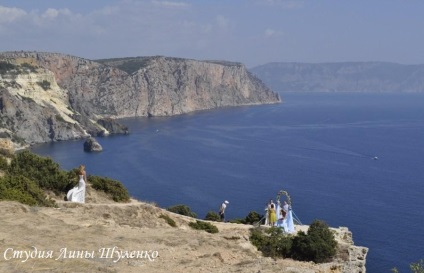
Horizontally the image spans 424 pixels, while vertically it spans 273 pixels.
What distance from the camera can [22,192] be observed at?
26000 mm

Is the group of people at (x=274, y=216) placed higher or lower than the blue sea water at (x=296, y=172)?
higher

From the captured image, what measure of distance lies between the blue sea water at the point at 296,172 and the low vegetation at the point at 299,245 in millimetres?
32478

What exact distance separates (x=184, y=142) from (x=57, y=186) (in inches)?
4875

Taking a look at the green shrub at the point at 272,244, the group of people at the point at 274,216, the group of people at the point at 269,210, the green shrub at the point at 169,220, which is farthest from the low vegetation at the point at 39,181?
the green shrub at the point at 272,244

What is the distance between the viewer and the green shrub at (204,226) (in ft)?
87.6

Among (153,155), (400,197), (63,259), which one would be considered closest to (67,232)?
(63,259)

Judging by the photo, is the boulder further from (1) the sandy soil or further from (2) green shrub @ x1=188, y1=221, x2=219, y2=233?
(1) the sandy soil

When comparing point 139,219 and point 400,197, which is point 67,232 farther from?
point 400,197

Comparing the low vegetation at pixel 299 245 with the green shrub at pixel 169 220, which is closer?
the low vegetation at pixel 299 245

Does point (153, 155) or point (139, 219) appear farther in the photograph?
point (153, 155)

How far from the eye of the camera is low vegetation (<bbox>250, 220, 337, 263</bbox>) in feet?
77.5

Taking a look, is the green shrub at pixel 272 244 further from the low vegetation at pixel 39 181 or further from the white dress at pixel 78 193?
the low vegetation at pixel 39 181

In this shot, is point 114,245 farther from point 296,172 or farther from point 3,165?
point 296,172

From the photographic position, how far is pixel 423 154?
12625cm
